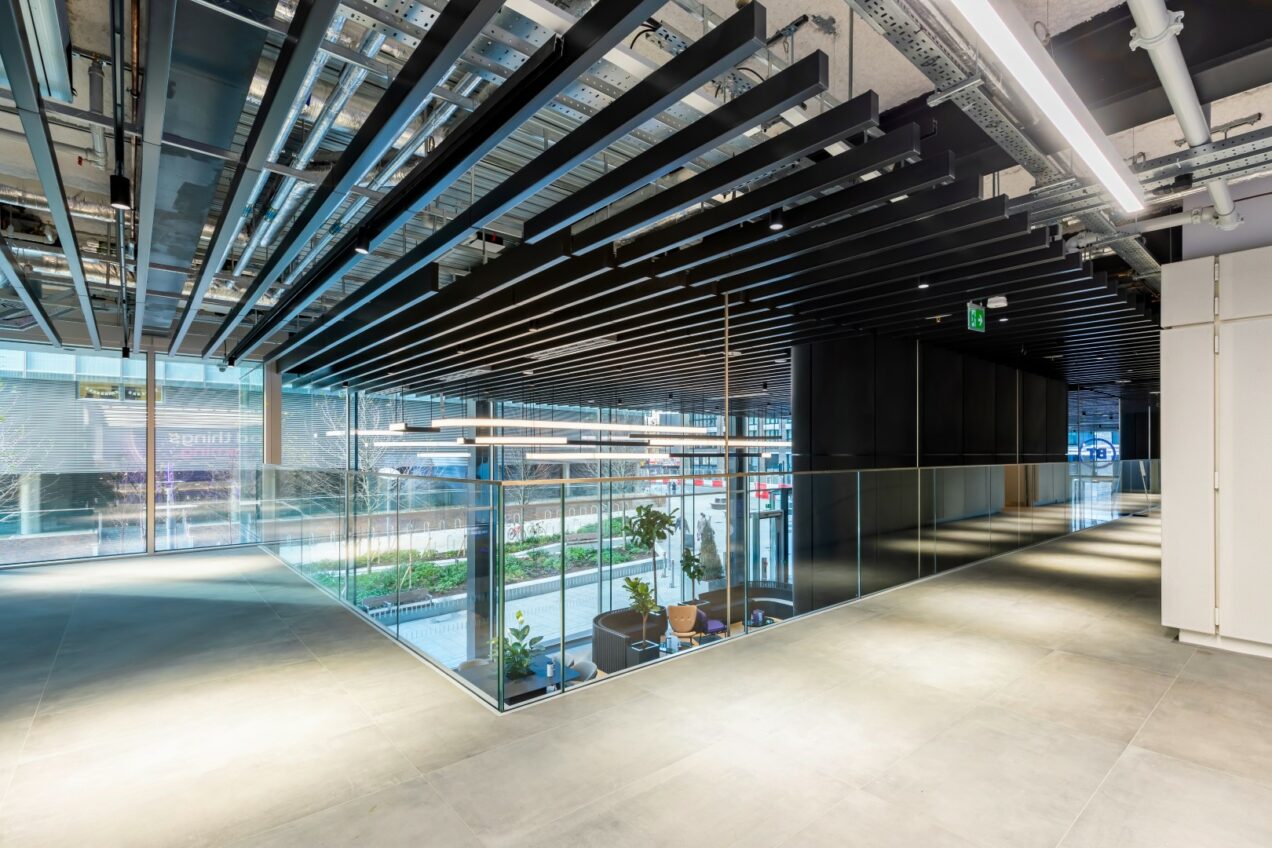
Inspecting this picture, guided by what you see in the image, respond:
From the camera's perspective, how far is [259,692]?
377cm

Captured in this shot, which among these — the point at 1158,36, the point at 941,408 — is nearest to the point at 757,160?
the point at 1158,36

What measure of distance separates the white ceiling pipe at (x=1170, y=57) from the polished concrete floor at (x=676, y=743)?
2.83m

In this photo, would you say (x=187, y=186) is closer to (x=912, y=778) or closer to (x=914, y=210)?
(x=914, y=210)

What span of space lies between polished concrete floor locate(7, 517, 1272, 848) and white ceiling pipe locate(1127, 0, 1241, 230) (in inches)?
111

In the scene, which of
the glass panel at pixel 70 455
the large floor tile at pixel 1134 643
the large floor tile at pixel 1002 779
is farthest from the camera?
the glass panel at pixel 70 455

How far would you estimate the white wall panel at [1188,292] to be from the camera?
445cm

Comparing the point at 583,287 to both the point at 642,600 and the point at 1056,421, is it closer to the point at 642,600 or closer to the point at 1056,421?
the point at 642,600

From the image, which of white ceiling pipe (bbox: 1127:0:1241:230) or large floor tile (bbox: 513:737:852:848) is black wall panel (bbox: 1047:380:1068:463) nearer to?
white ceiling pipe (bbox: 1127:0:1241:230)

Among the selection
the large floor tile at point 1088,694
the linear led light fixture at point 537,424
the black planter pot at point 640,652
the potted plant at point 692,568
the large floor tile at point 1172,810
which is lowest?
the black planter pot at point 640,652

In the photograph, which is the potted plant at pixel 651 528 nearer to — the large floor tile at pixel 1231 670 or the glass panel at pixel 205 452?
the large floor tile at pixel 1231 670

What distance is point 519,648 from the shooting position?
372cm

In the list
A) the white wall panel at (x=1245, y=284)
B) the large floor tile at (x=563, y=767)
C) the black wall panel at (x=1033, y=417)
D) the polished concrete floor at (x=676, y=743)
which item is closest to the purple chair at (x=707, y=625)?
the polished concrete floor at (x=676, y=743)

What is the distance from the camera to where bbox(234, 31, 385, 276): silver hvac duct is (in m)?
2.64

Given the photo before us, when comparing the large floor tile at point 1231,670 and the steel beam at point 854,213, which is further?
the large floor tile at point 1231,670
